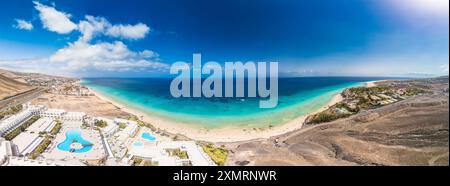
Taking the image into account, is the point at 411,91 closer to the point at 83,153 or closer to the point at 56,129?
the point at 83,153

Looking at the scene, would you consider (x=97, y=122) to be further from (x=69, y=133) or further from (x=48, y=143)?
(x=48, y=143)

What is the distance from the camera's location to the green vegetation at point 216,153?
13.8ft

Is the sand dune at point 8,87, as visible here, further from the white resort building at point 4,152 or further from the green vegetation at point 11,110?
the white resort building at point 4,152

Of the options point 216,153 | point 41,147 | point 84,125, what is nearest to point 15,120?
point 84,125

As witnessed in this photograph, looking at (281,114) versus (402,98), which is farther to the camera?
(281,114)

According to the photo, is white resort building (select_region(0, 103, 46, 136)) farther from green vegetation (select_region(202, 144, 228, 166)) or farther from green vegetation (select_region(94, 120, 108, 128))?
green vegetation (select_region(202, 144, 228, 166))

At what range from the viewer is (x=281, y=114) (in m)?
10.1

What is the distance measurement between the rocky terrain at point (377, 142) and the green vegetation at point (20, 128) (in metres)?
5.87

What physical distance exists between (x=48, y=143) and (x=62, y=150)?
58cm

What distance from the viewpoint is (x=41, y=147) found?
475 cm

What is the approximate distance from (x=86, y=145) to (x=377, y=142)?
7.16m

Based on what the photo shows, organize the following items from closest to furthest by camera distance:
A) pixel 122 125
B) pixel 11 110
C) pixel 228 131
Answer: pixel 122 125 → pixel 228 131 → pixel 11 110

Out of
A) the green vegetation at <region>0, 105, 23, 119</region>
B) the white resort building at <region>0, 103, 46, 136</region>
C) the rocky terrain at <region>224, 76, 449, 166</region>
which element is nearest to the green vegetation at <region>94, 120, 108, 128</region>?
the white resort building at <region>0, 103, 46, 136</region>
